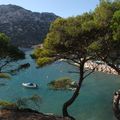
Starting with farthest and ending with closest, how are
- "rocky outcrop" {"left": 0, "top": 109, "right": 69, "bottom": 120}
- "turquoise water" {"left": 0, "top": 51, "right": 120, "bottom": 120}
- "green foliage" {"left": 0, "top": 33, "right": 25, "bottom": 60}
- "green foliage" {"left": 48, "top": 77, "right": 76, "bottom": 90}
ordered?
"turquoise water" {"left": 0, "top": 51, "right": 120, "bottom": 120} → "green foliage" {"left": 48, "top": 77, "right": 76, "bottom": 90} → "green foliage" {"left": 0, "top": 33, "right": 25, "bottom": 60} → "rocky outcrop" {"left": 0, "top": 109, "right": 69, "bottom": 120}

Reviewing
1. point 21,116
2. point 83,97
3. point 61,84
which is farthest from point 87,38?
point 83,97

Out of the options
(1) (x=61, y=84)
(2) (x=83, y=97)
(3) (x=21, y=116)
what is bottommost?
(2) (x=83, y=97)

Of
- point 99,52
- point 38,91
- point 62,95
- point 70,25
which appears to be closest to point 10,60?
point 70,25

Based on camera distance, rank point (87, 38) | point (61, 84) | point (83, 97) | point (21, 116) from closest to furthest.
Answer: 1. point (21, 116)
2. point (87, 38)
3. point (61, 84)
4. point (83, 97)

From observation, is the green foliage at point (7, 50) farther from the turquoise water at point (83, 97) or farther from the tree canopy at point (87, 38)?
the turquoise water at point (83, 97)

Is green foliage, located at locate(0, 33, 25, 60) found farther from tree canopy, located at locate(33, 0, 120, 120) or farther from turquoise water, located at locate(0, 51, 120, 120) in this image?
turquoise water, located at locate(0, 51, 120, 120)

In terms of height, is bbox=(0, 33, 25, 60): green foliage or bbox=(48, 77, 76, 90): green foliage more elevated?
bbox=(0, 33, 25, 60): green foliage

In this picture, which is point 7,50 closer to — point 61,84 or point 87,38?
point 61,84

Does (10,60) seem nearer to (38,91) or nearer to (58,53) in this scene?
(58,53)

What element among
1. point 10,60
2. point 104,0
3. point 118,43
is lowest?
point 10,60

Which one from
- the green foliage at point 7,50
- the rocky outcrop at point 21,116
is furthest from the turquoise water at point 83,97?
the rocky outcrop at point 21,116

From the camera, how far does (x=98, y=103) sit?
156 feet

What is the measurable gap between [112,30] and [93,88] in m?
44.9

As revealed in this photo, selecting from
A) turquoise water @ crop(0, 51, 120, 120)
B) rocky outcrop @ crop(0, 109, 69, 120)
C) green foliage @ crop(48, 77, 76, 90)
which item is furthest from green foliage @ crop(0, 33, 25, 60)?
turquoise water @ crop(0, 51, 120, 120)
